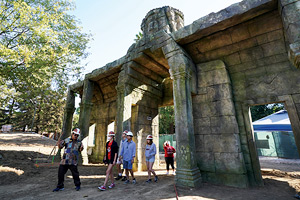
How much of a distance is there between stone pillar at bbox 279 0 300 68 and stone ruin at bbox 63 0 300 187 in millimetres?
17

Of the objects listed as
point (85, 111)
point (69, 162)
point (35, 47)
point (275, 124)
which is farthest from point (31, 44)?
point (275, 124)

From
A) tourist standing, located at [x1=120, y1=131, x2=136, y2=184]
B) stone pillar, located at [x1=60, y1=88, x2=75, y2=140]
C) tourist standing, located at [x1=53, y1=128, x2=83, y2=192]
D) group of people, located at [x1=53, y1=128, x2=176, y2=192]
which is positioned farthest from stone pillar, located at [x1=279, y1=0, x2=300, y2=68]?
stone pillar, located at [x1=60, y1=88, x2=75, y2=140]

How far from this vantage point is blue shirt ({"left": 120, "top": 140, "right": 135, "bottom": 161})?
4793mm

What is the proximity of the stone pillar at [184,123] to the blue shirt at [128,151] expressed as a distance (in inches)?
57.0

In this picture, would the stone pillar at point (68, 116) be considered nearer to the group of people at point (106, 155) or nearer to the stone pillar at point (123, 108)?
the stone pillar at point (123, 108)

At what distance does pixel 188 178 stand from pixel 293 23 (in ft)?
15.1

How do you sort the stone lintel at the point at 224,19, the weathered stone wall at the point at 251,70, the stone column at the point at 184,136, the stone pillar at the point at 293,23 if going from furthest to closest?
the weathered stone wall at the point at 251,70 < the stone column at the point at 184,136 < the stone lintel at the point at 224,19 < the stone pillar at the point at 293,23

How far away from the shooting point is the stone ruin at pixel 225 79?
427 centimetres

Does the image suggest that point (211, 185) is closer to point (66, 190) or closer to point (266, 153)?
point (66, 190)

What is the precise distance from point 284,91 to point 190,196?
4.19 metres

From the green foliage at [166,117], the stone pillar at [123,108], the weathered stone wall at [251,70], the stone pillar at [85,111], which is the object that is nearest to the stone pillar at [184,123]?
the weathered stone wall at [251,70]

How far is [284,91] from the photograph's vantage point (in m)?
4.50

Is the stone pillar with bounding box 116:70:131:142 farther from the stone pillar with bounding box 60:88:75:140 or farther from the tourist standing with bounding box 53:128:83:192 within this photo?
the stone pillar with bounding box 60:88:75:140

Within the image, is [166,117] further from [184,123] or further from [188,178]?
[188,178]
